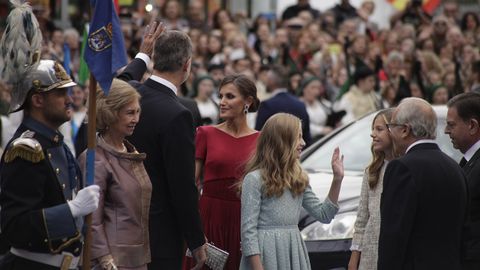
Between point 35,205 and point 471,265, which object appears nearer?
point 35,205

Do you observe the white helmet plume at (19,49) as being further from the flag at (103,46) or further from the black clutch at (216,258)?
the black clutch at (216,258)

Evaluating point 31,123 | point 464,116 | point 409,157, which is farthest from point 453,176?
point 31,123

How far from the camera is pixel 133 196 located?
712 centimetres

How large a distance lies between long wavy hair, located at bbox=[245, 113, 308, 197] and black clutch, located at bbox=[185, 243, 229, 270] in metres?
0.58

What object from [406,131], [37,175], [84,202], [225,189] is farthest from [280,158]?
[37,175]

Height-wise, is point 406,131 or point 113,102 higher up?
point 113,102

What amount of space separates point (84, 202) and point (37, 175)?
261mm

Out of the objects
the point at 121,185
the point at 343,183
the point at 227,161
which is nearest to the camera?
the point at 121,185

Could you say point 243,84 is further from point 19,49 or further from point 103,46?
point 19,49

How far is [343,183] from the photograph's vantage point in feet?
33.9

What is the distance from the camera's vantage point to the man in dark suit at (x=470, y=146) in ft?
24.6

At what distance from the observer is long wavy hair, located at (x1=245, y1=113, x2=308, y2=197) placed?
307 inches

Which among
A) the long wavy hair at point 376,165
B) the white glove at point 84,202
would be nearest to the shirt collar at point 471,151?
the long wavy hair at point 376,165

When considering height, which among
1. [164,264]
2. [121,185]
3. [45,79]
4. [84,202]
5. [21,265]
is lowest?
[164,264]
